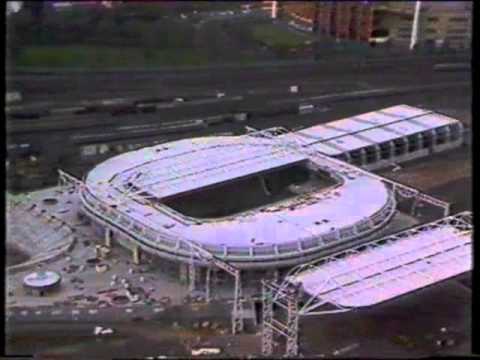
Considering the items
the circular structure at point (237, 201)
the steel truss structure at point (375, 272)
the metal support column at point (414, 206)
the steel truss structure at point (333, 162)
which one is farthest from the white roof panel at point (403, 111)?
the steel truss structure at point (375, 272)

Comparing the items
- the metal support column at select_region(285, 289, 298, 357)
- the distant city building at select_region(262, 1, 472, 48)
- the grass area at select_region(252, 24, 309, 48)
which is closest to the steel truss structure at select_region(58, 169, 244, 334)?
the metal support column at select_region(285, 289, 298, 357)

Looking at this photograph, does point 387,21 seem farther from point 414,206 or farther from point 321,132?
point 414,206

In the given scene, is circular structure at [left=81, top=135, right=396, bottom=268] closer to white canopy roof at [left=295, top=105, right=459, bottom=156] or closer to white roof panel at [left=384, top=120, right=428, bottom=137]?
white canopy roof at [left=295, top=105, right=459, bottom=156]

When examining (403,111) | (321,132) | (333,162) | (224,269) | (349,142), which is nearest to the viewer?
(224,269)

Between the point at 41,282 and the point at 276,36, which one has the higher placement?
the point at 276,36

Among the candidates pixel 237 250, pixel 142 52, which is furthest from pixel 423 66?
pixel 237 250

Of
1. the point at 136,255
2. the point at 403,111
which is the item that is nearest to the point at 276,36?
the point at 403,111
